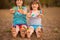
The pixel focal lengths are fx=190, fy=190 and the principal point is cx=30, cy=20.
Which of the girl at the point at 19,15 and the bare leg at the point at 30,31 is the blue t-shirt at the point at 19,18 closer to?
the girl at the point at 19,15

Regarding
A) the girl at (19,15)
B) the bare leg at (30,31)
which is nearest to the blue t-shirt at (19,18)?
the girl at (19,15)

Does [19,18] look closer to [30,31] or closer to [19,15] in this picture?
[19,15]

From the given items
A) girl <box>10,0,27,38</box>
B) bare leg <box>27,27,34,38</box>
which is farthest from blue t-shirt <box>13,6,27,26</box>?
bare leg <box>27,27,34,38</box>

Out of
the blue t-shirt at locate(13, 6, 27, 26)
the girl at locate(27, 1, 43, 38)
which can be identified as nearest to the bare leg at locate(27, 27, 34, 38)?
the girl at locate(27, 1, 43, 38)

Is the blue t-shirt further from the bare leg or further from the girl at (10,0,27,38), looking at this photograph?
the bare leg

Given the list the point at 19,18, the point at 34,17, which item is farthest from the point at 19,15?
the point at 34,17

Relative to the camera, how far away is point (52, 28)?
235cm

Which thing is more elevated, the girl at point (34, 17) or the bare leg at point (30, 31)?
the girl at point (34, 17)

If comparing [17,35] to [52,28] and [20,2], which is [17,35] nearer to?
[20,2]

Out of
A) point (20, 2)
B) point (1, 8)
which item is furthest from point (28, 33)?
point (1, 8)

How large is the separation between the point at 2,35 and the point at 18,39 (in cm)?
21

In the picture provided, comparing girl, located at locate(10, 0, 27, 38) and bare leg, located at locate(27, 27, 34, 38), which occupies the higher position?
girl, located at locate(10, 0, 27, 38)

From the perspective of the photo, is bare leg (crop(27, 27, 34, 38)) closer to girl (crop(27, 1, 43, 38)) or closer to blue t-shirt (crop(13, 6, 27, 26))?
girl (crop(27, 1, 43, 38))

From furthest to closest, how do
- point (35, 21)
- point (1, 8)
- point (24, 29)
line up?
point (1, 8) < point (35, 21) < point (24, 29)
